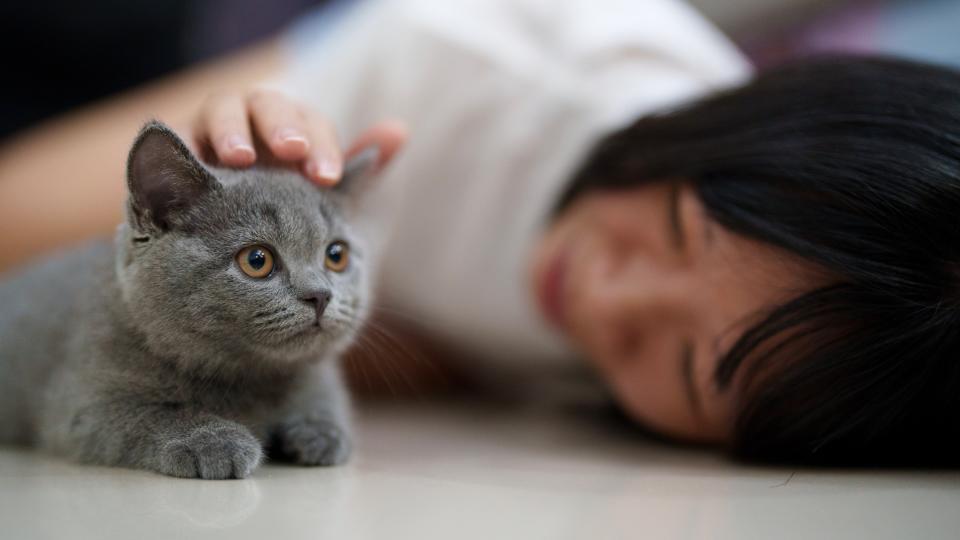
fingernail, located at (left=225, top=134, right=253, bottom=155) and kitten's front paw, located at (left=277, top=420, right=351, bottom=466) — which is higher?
fingernail, located at (left=225, top=134, right=253, bottom=155)

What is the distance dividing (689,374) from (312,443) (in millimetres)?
596

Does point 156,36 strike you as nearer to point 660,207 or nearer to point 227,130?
point 227,130

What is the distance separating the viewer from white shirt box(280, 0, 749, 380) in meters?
1.66

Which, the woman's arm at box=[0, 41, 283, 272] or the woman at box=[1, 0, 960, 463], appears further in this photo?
the woman's arm at box=[0, 41, 283, 272]

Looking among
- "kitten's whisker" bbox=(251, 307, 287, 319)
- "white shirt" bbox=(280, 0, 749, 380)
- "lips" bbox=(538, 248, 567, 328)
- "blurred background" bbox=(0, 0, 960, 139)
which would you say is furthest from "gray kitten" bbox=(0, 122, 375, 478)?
"blurred background" bbox=(0, 0, 960, 139)

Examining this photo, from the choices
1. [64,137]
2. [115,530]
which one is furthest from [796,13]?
[115,530]

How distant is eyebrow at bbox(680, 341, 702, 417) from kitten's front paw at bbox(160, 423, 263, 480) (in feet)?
2.20

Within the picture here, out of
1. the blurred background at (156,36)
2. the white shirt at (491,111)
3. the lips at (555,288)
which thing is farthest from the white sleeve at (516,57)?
the blurred background at (156,36)

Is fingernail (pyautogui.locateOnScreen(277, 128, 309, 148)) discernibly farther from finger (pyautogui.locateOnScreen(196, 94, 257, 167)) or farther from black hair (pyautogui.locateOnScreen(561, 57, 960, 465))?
black hair (pyautogui.locateOnScreen(561, 57, 960, 465))

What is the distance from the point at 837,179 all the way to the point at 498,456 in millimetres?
583

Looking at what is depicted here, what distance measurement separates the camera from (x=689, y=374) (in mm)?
1181

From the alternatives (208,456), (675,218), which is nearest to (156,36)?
(675,218)

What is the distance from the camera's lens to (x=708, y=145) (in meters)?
1.21

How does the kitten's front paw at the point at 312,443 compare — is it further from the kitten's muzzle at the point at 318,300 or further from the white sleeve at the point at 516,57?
the white sleeve at the point at 516,57
